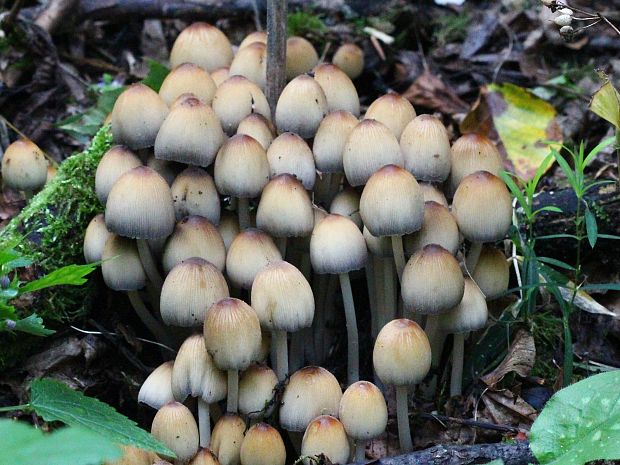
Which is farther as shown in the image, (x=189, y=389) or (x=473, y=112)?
(x=473, y=112)

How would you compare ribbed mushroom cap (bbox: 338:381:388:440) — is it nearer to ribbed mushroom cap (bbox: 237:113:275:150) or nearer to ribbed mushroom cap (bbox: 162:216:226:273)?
ribbed mushroom cap (bbox: 162:216:226:273)

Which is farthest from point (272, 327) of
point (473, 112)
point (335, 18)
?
point (335, 18)

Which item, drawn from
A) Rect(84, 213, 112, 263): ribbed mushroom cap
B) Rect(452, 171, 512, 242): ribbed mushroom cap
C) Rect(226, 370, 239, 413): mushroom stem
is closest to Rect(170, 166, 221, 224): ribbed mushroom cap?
Rect(84, 213, 112, 263): ribbed mushroom cap

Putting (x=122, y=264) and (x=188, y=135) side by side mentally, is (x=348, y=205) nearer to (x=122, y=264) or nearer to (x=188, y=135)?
(x=188, y=135)

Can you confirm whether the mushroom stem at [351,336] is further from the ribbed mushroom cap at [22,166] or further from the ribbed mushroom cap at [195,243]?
the ribbed mushroom cap at [22,166]

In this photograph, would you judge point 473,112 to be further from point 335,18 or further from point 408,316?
point 408,316
